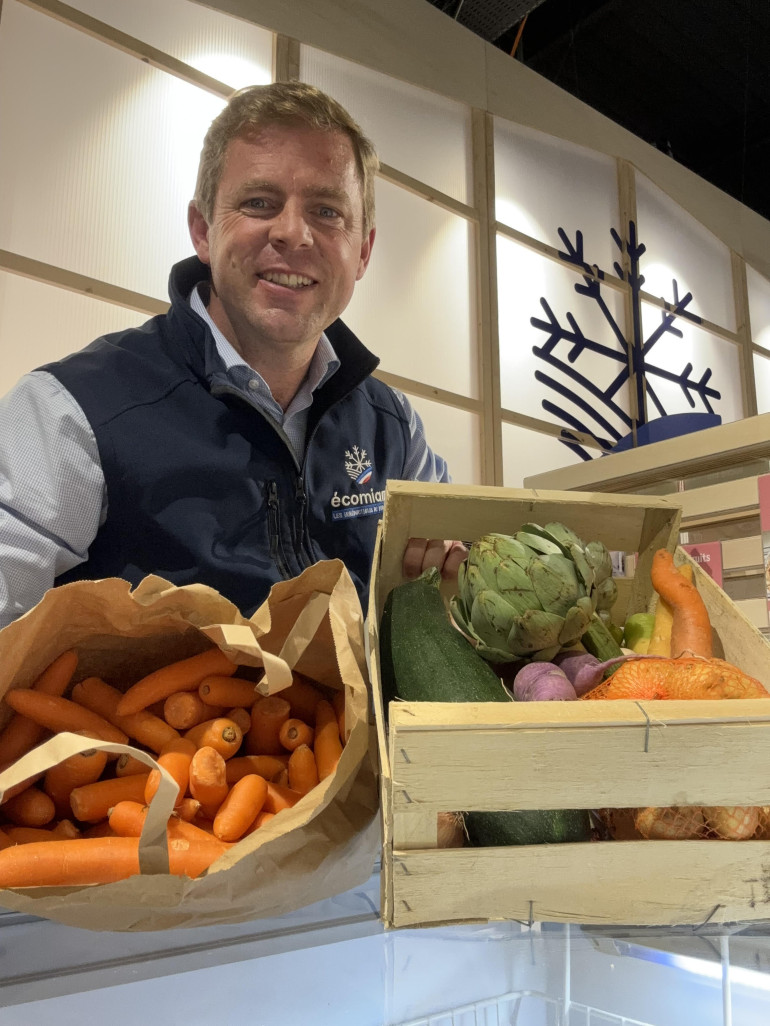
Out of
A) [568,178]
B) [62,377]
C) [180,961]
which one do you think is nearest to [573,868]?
[180,961]

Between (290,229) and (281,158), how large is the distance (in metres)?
0.15

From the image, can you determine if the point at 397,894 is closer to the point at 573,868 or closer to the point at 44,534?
the point at 573,868

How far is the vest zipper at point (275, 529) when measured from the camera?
4.46ft

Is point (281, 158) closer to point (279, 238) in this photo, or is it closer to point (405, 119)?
point (279, 238)

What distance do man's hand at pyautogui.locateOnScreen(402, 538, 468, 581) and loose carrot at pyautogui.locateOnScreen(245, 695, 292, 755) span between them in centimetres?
21

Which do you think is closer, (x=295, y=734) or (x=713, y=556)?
(x=295, y=734)

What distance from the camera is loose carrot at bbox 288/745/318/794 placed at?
0.70 m

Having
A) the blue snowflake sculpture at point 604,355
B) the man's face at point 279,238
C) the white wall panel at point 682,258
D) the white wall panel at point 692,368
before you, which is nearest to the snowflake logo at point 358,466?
the man's face at point 279,238

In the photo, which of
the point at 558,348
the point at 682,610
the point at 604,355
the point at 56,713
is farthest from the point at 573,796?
the point at 604,355

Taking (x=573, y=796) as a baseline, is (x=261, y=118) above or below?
above

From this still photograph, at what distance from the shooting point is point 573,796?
0.49 metres

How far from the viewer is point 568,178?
3795mm

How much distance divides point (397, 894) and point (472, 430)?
9.09ft

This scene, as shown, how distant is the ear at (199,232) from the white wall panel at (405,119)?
1420mm
